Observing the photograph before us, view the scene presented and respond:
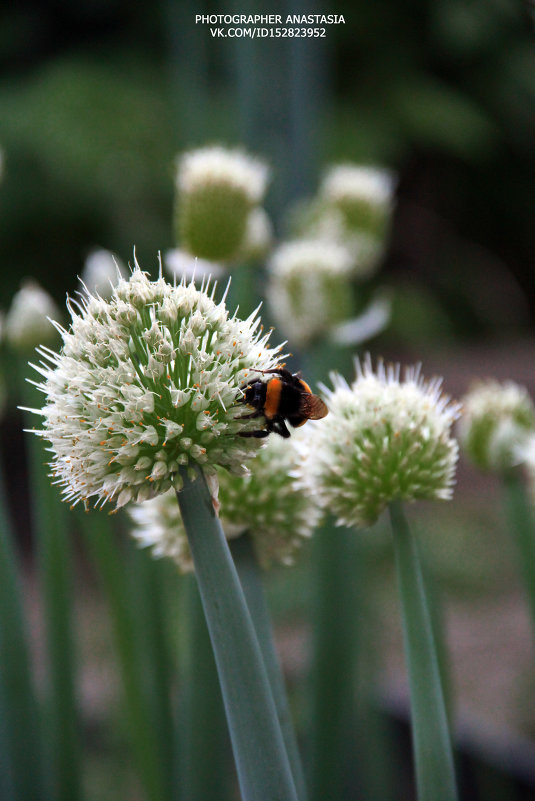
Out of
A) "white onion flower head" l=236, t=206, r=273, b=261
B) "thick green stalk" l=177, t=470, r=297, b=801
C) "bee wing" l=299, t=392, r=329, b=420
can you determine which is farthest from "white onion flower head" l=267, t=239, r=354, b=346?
"thick green stalk" l=177, t=470, r=297, b=801

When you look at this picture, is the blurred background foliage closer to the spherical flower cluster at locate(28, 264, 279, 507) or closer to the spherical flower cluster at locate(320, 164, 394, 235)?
the spherical flower cluster at locate(320, 164, 394, 235)

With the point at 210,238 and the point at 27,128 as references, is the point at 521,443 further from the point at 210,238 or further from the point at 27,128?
the point at 27,128

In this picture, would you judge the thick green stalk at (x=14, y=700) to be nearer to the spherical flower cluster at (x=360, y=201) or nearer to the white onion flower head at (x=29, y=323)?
the white onion flower head at (x=29, y=323)

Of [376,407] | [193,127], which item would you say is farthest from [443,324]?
[376,407]

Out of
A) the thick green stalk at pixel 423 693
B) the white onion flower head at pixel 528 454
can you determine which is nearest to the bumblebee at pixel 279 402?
the thick green stalk at pixel 423 693

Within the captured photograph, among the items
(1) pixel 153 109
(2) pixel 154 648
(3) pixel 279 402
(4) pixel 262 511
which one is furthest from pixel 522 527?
(1) pixel 153 109

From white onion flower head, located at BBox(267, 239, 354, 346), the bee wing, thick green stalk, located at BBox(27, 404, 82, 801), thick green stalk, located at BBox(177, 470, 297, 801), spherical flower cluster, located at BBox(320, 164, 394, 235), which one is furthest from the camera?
spherical flower cluster, located at BBox(320, 164, 394, 235)
